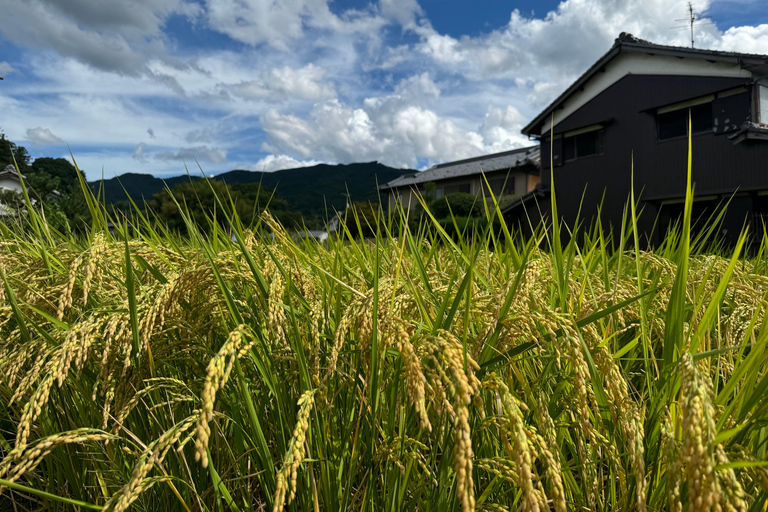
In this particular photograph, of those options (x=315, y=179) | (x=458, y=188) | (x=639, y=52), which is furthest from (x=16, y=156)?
(x=315, y=179)

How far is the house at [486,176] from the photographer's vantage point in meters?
29.8

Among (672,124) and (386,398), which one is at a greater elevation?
(672,124)

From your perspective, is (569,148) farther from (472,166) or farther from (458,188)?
(472,166)

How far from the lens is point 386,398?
1.02 m

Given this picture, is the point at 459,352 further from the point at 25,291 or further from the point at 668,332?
the point at 25,291

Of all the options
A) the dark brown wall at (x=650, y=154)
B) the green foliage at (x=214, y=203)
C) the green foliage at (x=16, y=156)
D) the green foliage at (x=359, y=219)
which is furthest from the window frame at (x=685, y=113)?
the green foliage at (x=16, y=156)

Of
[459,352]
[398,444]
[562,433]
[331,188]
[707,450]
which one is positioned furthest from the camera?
[331,188]

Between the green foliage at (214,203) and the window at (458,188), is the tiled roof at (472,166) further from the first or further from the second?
the green foliage at (214,203)

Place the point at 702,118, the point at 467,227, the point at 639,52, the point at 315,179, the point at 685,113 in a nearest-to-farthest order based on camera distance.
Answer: the point at 467,227, the point at 702,118, the point at 685,113, the point at 639,52, the point at 315,179

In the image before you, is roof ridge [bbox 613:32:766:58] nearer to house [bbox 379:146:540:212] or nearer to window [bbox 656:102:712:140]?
window [bbox 656:102:712:140]

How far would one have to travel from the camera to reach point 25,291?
151 cm

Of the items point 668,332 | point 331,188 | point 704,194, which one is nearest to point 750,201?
point 704,194

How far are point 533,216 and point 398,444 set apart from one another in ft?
68.8

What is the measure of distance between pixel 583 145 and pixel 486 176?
55.0 feet
